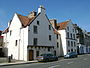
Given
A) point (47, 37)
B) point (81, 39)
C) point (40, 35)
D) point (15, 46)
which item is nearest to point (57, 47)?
point (47, 37)

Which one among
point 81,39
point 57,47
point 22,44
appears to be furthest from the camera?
point 81,39

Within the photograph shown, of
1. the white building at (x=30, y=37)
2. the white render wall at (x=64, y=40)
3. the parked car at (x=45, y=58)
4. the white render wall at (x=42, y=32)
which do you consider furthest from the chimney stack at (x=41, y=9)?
the white render wall at (x=64, y=40)

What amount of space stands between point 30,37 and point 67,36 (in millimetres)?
19686

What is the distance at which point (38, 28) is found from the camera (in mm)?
34094

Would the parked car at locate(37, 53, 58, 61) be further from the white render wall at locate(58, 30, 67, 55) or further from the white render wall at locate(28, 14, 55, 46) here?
the white render wall at locate(58, 30, 67, 55)

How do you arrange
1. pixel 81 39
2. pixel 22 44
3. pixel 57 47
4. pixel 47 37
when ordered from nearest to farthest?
pixel 22 44 → pixel 47 37 → pixel 57 47 → pixel 81 39

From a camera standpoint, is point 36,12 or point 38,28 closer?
point 38,28

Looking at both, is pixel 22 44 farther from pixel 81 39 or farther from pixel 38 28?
pixel 81 39

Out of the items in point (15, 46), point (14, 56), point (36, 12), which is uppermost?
point (36, 12)

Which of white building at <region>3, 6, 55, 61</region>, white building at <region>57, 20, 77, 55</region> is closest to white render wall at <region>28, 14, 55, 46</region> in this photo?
white building at <region>3, 6, 55, 61</region>

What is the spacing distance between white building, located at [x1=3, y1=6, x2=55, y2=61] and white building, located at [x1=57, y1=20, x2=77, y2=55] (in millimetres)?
8775

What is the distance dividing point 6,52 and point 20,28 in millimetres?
9536

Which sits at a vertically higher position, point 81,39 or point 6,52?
point 81,39

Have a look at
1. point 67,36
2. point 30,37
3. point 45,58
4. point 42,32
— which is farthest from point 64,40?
point 45,58
